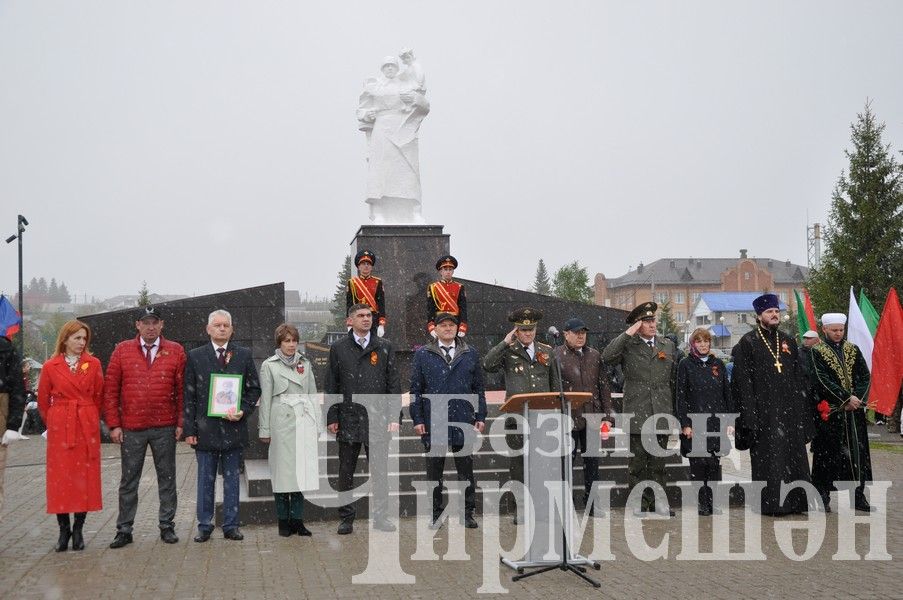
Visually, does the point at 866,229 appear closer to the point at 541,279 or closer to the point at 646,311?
the point at 646,311

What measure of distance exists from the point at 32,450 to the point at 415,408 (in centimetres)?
1342

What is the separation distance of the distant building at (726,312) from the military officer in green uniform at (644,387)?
7586cm

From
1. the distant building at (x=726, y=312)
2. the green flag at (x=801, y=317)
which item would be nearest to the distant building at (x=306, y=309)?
the distant building at (x=726, y=312)

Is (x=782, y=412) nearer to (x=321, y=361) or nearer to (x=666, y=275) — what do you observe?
(x=321, y=361)

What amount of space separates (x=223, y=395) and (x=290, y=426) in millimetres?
686

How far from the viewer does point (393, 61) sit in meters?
15.0

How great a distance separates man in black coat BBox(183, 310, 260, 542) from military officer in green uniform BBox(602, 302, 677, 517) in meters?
3.59

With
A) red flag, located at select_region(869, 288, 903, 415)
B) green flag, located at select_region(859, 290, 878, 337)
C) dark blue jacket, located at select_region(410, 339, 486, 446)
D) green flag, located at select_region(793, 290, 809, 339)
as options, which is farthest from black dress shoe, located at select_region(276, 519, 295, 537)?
green flag, located at select_region(859, 290, 878, 337)

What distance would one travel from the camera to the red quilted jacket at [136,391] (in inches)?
313

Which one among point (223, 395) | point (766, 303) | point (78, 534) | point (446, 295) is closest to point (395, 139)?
point (446, 295)

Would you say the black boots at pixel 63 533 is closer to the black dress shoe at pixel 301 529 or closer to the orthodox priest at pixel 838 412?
the black dress shoe at pixel 301 529

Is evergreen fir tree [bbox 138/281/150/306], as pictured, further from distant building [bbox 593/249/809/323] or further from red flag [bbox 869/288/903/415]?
distant building [bbox 593/249/809/323]

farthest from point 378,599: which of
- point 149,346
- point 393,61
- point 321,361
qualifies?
point 321,361

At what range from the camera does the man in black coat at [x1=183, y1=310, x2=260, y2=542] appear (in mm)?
8008
